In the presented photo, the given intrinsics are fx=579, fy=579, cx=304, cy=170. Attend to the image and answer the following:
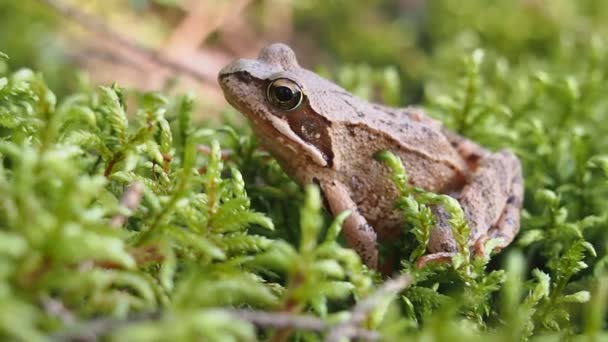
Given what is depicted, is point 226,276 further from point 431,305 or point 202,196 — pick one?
point 431,305

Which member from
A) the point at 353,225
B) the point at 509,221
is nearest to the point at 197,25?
the point at 353,225

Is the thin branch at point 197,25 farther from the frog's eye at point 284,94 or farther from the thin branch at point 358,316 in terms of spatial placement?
the thin branch at point 358,316

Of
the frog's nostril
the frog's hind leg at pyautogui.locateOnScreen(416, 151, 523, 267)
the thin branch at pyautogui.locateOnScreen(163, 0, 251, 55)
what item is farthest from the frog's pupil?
the thin branch at pyautogui.locateOnScreen(163, 0, 251, 55)

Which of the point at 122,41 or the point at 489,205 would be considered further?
the point at 122,41

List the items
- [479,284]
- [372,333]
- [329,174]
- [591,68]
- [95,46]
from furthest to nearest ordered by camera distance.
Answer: [95,46] → [591,68] → [329,174] → [479,284] → [372,333]

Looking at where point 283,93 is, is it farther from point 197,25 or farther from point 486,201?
point 197,25

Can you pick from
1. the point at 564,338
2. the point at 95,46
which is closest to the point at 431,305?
the point at 564,338

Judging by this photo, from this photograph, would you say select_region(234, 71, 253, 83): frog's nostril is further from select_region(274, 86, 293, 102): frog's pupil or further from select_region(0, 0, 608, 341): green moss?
select_region(0, 0, 608, 341): green moss
